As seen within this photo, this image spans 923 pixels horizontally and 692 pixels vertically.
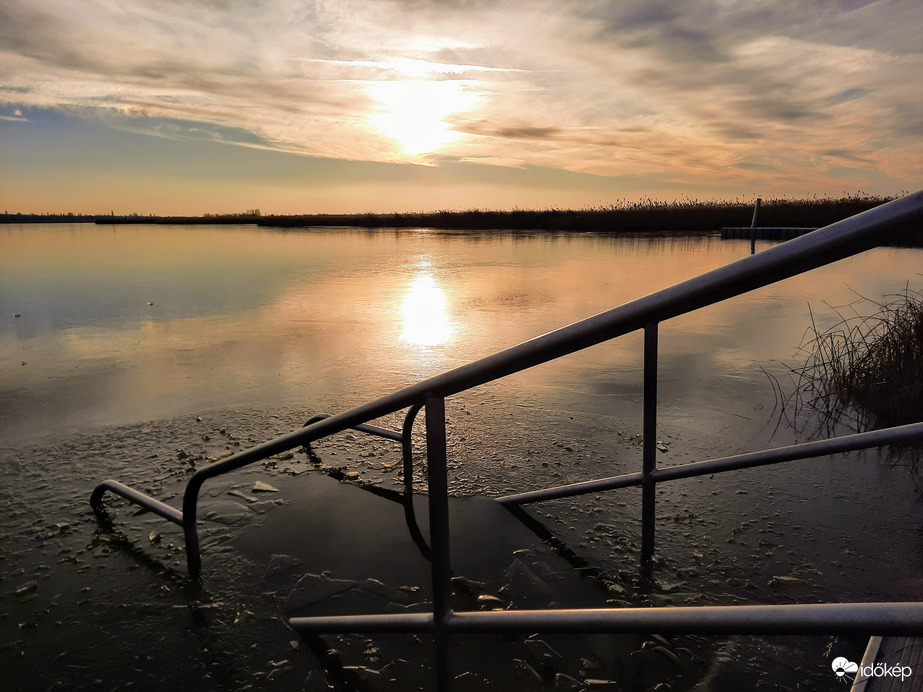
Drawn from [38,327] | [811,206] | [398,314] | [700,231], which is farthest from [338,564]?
[811,206]

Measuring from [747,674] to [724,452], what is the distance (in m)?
2.39

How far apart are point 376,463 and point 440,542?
2.71 meters

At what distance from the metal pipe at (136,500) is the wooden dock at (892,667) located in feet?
9.01

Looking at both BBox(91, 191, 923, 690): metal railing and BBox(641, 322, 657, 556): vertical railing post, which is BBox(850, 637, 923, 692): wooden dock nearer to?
BBox(91, 191, 923, 690): metal railing

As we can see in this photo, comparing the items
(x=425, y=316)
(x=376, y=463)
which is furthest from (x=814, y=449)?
(x=425, y=316)

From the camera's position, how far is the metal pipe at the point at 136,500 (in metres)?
2.84

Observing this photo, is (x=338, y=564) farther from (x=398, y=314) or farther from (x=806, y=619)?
(x=398, y=314)

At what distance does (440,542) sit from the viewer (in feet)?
4.92

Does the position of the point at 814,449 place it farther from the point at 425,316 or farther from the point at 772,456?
the point at 425,316

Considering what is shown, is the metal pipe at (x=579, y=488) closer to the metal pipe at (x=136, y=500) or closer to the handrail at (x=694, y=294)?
the handrail at (x=694, y=294)

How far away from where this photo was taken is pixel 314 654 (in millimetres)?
2287

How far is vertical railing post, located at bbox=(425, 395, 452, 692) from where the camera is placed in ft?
4.70

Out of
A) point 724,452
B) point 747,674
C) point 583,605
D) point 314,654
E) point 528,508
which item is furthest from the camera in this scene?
point 724,452

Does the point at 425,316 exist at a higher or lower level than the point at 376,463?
higher
